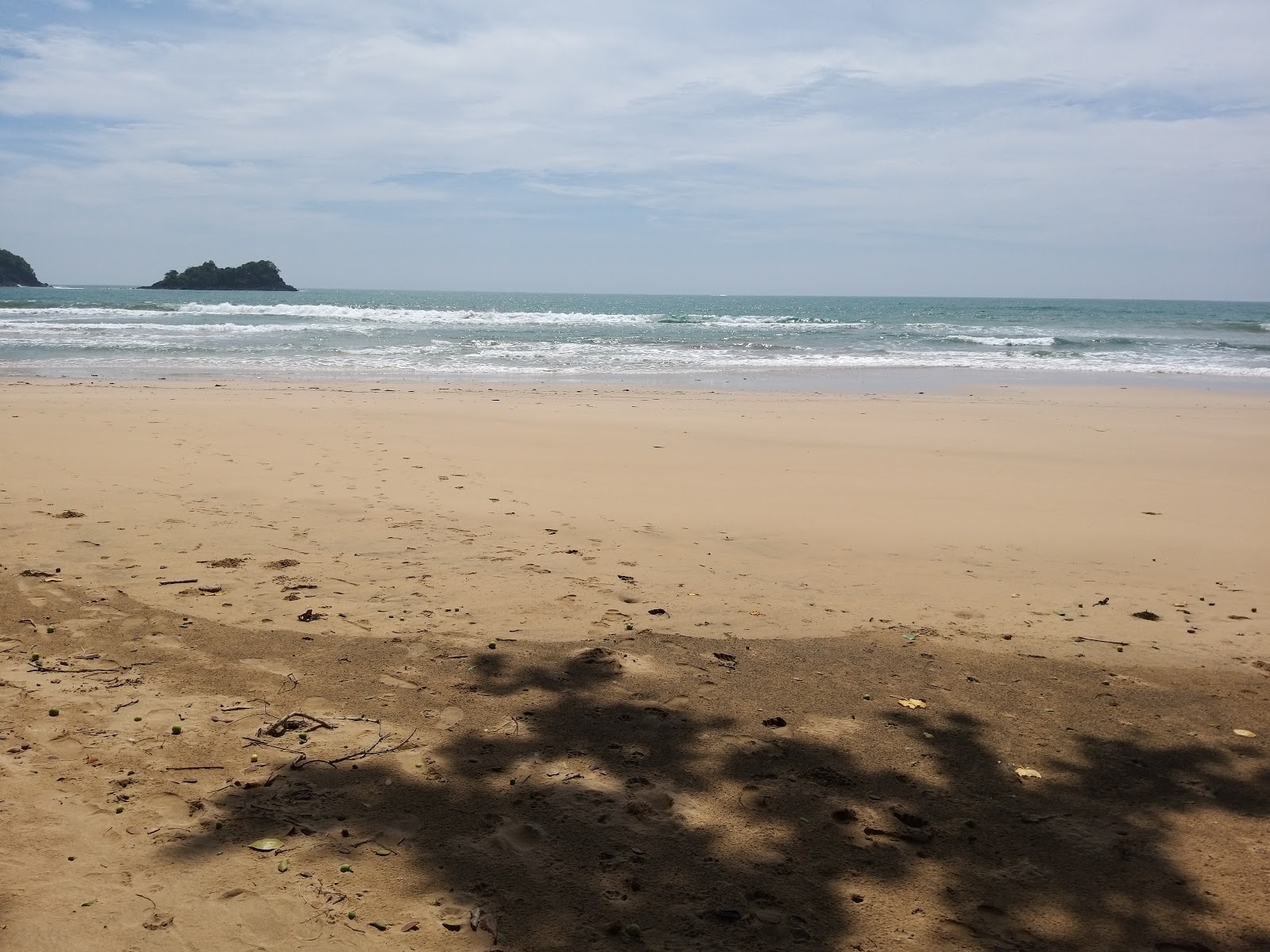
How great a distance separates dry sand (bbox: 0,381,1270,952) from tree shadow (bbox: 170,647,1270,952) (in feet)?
0.04

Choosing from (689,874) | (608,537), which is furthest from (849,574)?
(689,874)

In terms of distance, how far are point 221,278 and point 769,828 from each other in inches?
3982

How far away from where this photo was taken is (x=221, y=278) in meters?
92.1

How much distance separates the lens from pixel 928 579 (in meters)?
5.20

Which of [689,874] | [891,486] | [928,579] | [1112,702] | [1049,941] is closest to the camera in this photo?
[1049,941]

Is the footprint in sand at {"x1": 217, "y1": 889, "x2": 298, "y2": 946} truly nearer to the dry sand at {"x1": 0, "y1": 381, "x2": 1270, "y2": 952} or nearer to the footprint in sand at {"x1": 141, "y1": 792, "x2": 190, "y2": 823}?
the dry sand at {"x1": 0, "y1": 381, "x2": 1270, "y2": 952}

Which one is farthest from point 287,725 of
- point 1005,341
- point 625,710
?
point 1005,341

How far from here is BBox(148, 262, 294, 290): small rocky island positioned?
9175 cm

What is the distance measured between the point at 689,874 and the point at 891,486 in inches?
220

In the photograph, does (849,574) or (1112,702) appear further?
(849,574)

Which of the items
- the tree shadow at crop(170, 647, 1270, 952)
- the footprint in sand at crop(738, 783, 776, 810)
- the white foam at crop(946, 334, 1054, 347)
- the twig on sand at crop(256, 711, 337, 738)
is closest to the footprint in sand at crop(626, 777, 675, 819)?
the tree shadow at crop(170, 647, 1270, 952)

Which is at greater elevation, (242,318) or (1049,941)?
Result: (242,318)

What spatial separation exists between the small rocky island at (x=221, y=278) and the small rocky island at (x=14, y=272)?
14112 millimetres

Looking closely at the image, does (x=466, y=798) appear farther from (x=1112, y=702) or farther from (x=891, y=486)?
(x=891, y=486)
